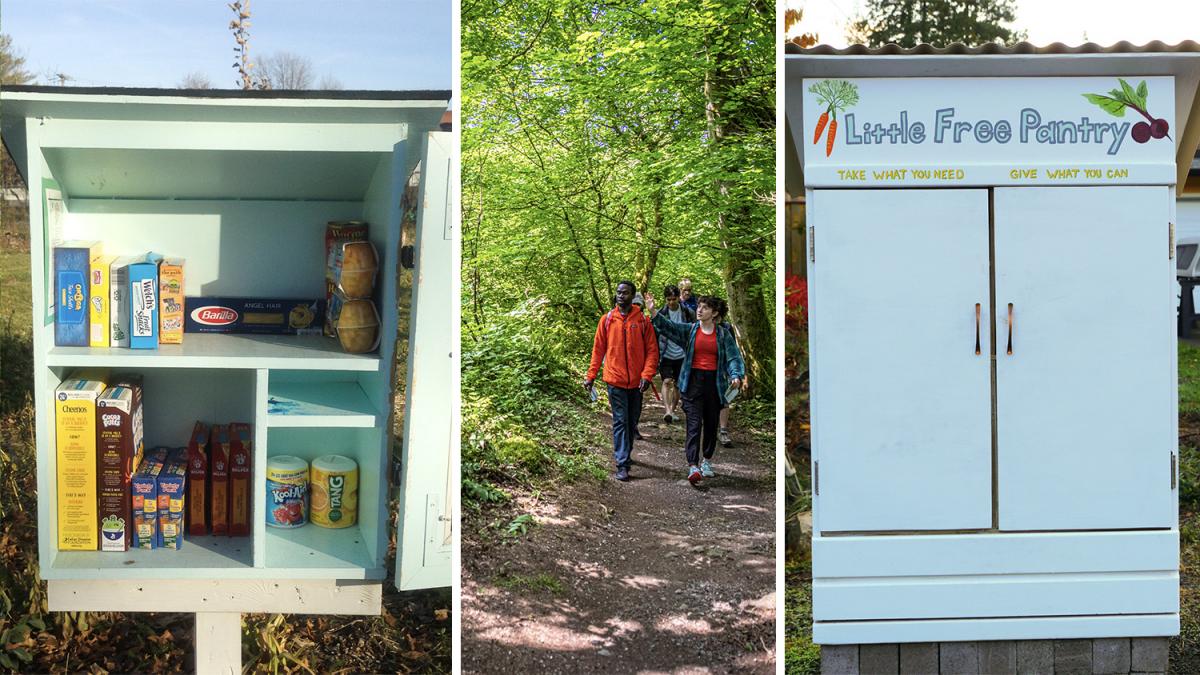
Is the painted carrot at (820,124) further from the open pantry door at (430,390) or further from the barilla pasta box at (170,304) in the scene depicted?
the barilla pasta box at (170,304)

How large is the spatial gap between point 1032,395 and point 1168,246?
1.85 ft

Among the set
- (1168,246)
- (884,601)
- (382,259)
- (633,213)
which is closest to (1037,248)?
(1168,246)

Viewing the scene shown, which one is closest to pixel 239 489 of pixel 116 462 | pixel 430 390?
pixel 116 462

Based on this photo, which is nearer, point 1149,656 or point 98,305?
point 98,305

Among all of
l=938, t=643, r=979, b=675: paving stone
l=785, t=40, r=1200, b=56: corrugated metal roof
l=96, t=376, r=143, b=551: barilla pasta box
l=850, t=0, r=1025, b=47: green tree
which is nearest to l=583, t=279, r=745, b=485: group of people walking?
l=938, t=643, r=979, b=675: paving stone

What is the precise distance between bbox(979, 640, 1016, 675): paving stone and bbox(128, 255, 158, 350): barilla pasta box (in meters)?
2.46

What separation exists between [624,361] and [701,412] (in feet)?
1.08

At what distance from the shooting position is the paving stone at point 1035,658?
120 inches

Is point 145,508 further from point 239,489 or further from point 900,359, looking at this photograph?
point 900,359

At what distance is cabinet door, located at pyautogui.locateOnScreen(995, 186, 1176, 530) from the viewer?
290 centimetres

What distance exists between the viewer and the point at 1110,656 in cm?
306

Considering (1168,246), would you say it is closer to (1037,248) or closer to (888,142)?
(1037,248)

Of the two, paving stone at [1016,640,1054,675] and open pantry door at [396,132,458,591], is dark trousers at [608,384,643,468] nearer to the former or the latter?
open pantry door at [396,132,458,591]

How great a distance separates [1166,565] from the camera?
3.01 meters
